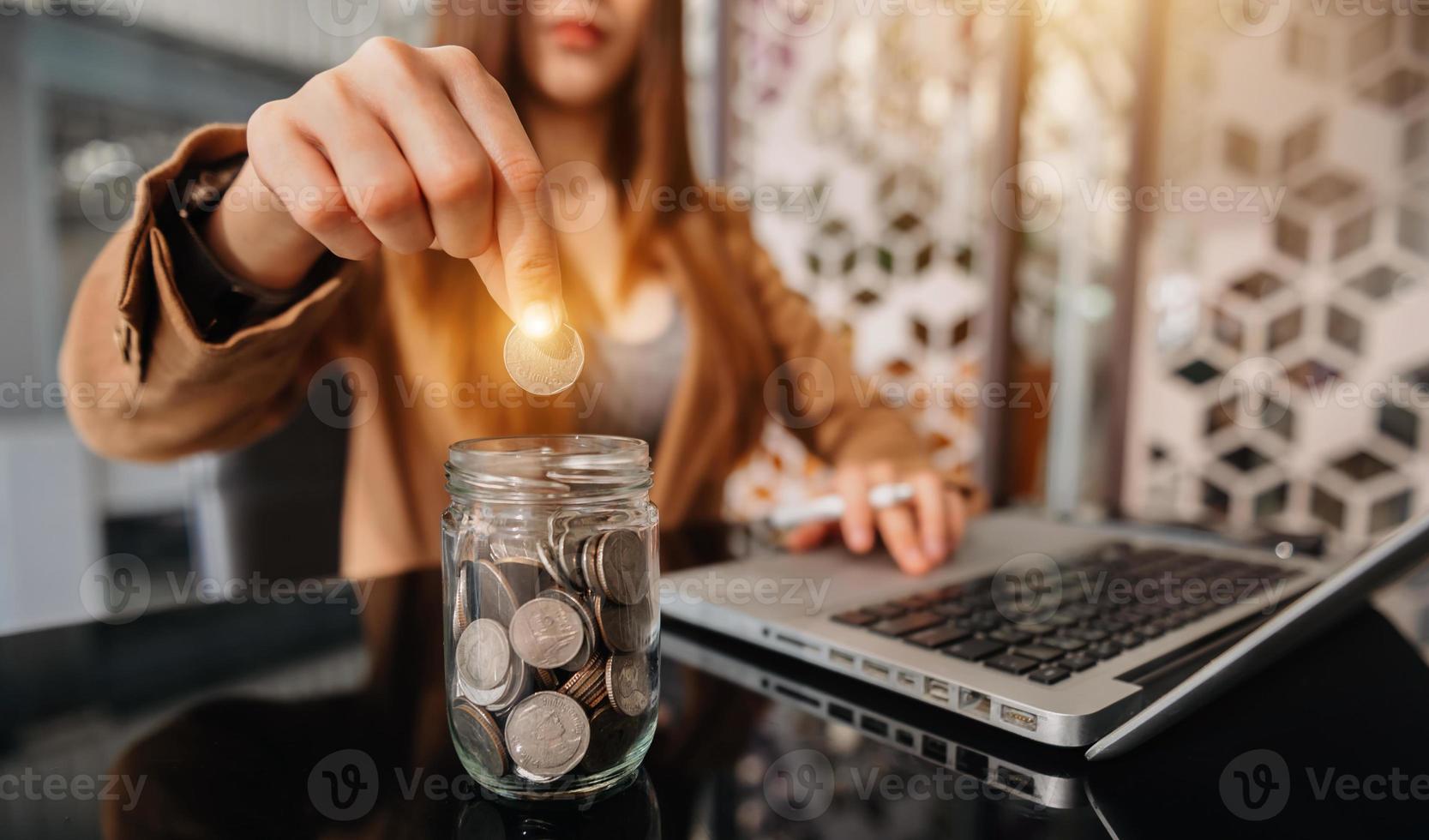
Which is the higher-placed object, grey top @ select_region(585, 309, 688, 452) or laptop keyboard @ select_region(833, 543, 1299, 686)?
grey top @ select_region(585, 309, 688, 452)

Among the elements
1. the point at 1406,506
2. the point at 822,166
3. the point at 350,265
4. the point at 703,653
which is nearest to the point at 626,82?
the point at 350,265

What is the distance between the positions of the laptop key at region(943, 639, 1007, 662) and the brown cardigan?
387 mm

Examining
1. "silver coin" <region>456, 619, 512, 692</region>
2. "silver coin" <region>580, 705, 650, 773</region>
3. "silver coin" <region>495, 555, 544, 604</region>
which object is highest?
"silver coin" <region>495, 555, 544, 604</region>

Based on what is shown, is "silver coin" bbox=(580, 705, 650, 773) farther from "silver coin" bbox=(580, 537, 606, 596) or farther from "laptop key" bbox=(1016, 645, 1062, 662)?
"laptop key" bbox=(1016, 645, 1062, 662)

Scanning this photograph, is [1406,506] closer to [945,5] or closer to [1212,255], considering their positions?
[1212,255]

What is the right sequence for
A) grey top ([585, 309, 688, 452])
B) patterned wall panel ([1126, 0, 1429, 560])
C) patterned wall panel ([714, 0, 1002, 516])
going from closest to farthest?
1. grey top ([585, 309, 688, 452])
2. patterned wall panel ([1126, 0, 1429, 560])
3. patterned wall panel ([714, 0, 1002, 516])

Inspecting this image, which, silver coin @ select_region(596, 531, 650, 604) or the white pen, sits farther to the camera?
the white pen

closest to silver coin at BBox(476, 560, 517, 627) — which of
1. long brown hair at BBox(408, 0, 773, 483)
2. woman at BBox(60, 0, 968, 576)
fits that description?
woman at BBox(60, 0, 968, 576)

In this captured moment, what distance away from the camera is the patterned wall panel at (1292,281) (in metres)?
1.96

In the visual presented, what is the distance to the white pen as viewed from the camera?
0.67 metres

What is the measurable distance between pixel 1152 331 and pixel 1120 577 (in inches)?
75.7

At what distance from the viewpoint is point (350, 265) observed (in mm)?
451

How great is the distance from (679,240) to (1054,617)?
811mm

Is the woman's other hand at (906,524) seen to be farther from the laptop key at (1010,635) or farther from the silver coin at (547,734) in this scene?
the silver coin at (547,734)
